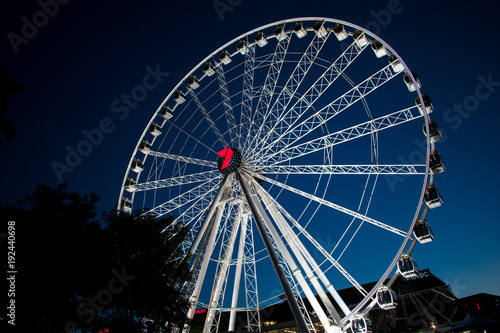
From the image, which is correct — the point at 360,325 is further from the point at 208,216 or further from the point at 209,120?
the point at 209,120

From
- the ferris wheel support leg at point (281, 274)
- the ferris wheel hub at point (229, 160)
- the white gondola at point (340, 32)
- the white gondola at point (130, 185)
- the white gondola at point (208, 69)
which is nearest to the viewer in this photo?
the ferris wheel support leg at point (281, 274)

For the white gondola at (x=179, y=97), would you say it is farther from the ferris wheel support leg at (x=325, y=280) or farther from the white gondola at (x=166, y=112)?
the ferris wheel support leg at (x=325, y=280)

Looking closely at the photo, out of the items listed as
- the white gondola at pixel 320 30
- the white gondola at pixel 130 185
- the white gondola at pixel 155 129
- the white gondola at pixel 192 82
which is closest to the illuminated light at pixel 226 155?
the white gondola at pixel 155 129

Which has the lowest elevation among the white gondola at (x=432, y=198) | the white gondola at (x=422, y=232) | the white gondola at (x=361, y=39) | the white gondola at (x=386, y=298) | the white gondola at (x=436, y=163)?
the white gondola at (x=386, y=298)

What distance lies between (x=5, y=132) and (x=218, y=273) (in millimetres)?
16450

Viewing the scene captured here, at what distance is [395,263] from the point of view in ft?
46.3

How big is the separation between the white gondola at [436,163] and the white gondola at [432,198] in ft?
3.16

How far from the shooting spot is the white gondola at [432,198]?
1452cm

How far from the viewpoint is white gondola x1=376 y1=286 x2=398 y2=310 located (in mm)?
13516

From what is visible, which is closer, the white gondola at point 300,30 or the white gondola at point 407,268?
the white gondola at point 407,268

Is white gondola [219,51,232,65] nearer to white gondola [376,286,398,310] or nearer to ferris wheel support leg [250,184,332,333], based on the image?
ferris wheel support leg [250,184,332,333]

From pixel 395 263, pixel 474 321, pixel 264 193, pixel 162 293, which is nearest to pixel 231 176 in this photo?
pixel 264 193

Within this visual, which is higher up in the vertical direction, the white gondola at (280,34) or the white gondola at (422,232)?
the white gondola at (280,34)

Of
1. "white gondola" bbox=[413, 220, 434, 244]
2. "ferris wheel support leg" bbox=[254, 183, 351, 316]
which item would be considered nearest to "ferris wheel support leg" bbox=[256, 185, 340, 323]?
"ferris wheel support leg" bbox=[254, 183, 351, 316]
